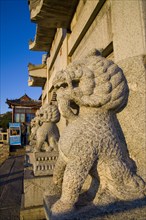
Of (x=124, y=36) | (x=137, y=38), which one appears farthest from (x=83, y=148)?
(x=124, y=36)

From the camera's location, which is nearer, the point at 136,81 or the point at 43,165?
the point at 136,81

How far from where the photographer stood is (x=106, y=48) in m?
2.32

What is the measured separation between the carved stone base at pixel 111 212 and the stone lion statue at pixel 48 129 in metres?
1.91

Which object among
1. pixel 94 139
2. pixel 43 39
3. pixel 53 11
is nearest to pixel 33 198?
pixel 94 139

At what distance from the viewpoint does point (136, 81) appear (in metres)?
1.37

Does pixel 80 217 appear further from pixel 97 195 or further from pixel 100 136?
pixel 100 136

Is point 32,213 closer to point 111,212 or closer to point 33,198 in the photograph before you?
point 33,198

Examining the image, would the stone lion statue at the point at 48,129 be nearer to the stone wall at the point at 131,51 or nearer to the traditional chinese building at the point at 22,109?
the stone wall at the point at 131,51

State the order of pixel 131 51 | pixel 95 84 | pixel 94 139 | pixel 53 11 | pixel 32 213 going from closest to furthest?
pixel 94 139, pixel 95 84, pixel 131 51, pixel 32 213, pixel 53 11

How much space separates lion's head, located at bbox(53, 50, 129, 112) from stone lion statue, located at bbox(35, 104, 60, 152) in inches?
64.0

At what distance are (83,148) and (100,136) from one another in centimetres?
13

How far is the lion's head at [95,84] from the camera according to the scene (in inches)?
45.3

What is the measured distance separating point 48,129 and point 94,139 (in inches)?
74.6

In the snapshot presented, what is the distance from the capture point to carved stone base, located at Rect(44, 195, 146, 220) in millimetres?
896
